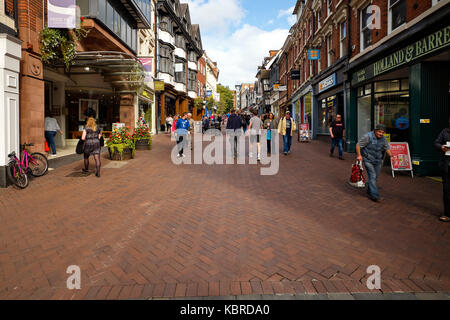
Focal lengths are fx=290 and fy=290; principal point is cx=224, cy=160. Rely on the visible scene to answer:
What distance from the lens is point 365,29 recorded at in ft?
41.1

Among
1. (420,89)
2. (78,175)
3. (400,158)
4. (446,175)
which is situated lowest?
(78,175)

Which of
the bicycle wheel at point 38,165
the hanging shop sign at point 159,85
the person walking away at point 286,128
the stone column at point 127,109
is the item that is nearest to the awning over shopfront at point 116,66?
the stone column at point 127,109

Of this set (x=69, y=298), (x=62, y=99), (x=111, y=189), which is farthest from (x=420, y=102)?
(x=62, y=99)

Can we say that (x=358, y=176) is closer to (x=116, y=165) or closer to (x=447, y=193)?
(x=447, y=193)

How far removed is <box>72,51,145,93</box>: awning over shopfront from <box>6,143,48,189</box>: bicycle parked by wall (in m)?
5.26

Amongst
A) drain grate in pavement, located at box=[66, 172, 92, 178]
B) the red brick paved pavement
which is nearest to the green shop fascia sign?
the red brick paved pavement

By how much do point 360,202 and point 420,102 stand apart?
4.64 meters

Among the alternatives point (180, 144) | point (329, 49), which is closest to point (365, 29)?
point (329, 49)

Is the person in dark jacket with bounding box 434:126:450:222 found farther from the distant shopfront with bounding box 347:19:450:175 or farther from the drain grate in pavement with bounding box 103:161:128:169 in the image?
the drain grate in pavement with bounding box 103:161:128:169

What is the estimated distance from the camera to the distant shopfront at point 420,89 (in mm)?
7953

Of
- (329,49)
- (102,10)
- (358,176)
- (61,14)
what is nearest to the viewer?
(358,176)

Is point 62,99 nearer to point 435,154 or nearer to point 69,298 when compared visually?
point 69,298

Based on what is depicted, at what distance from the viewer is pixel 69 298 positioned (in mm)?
2689

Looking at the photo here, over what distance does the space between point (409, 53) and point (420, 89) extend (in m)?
1.27
